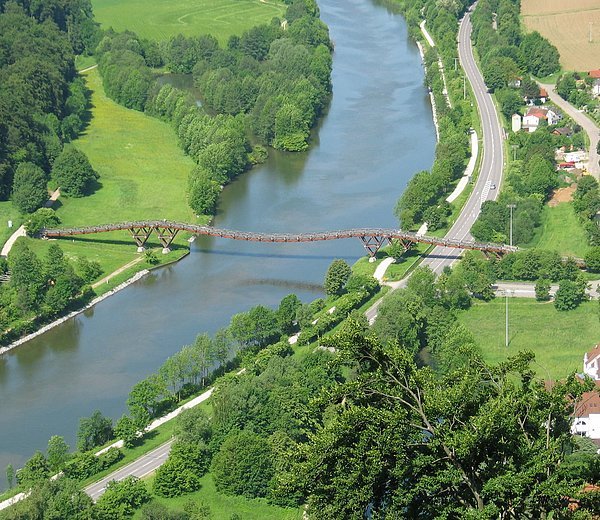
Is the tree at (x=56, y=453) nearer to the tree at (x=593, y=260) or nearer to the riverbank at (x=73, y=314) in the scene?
the riverbank at (x=73, y=314)

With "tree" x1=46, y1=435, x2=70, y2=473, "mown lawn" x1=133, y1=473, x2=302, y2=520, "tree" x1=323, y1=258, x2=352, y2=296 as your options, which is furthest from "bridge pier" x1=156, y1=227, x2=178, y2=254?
"mown lawn" x1=133, y1=473, x2=302, y2=520

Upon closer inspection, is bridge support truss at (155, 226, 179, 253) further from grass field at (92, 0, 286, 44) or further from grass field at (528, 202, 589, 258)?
grass field at (92, 0, 286, 44)

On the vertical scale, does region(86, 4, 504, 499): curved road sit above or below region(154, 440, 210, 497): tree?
below

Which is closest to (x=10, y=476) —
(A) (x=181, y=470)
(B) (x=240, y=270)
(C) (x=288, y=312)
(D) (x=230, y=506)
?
(A) (x=181, y=470)

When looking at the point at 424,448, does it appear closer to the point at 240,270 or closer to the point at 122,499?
the point at 122,499

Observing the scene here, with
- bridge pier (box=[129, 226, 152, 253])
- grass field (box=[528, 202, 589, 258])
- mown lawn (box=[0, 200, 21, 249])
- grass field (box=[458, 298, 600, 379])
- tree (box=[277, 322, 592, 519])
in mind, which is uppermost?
tree (box=[277, 322, 592, 519])

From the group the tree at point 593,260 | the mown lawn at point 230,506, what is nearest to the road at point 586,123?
the tree at point 593,260

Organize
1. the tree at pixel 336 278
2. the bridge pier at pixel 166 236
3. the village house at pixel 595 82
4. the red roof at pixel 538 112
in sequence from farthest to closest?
1. the village house at pixel 595 82
2. the red roof at pixel 538 112
3. the bridge pier at pixel 166 236
4. the tree at pixel 336 278
